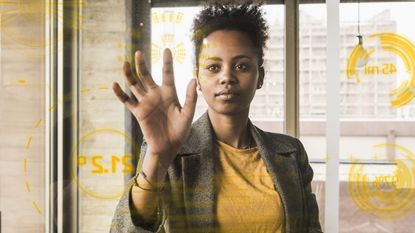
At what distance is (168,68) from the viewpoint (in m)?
1.37

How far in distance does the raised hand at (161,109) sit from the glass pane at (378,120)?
622 mm

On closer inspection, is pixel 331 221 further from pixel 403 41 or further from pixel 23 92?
pixel 23 92

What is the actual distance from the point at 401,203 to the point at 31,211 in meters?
1.45

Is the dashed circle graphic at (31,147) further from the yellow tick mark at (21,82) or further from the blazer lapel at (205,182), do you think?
the blazer lapel at (205,182)

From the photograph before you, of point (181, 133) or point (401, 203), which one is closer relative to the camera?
point (181, 133)

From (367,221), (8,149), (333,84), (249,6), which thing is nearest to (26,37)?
(8,149)

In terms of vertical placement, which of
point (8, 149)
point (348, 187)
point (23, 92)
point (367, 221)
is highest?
point (23, 92)

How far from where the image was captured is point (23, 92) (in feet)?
4.66

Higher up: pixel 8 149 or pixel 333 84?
pixel 333 84

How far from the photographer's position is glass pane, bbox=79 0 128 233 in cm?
139

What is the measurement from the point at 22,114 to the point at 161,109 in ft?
1.82

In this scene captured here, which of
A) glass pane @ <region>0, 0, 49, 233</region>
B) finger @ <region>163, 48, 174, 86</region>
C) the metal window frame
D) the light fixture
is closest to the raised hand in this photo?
finger @ <region>163, 48, 174, 86</region>

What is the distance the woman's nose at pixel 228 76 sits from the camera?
134 cm

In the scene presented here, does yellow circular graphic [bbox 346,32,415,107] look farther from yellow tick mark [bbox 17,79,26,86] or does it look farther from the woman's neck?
yellow tick mark [bbox 17,79,26,86]
